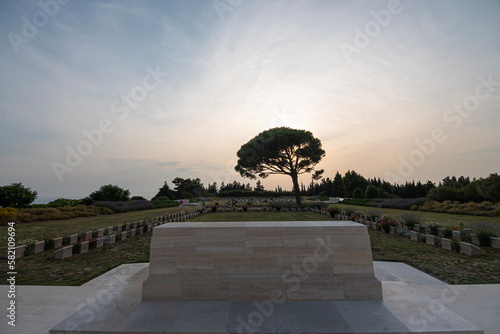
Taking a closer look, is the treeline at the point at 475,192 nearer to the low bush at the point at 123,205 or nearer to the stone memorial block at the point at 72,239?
the stone memorial block at the point at 72,239

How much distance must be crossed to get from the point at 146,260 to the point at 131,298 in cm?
343

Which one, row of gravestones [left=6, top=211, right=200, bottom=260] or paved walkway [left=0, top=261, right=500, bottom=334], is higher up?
row of gravestones [left=6, top=211, right=200, bottom=260]

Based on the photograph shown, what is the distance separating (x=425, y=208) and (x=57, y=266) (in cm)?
2841

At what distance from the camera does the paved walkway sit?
3.50 m

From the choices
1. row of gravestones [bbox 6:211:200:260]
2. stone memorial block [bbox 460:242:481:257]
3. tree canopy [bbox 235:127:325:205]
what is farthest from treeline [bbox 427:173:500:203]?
row of gravestones [bbox 6:211:200:260]

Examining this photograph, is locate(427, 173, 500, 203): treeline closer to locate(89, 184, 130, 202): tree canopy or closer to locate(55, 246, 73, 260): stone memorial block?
locate(55, 246, 73, 260): stone memorial block

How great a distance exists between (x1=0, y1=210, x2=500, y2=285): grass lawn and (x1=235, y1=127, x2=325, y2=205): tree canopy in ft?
79.5

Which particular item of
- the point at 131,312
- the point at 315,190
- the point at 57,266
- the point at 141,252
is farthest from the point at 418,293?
the point at 315,190

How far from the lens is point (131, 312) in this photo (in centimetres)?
360

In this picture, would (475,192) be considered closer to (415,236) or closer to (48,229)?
(415,236)

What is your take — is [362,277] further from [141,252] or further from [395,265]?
[141,252]

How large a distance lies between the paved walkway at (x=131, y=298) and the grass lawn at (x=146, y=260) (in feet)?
1.71

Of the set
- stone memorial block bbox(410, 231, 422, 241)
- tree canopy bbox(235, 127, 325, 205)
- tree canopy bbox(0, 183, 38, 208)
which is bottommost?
stone memorial block bbox(410, 231, 422, 241)

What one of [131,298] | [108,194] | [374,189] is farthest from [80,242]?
[374,189]
